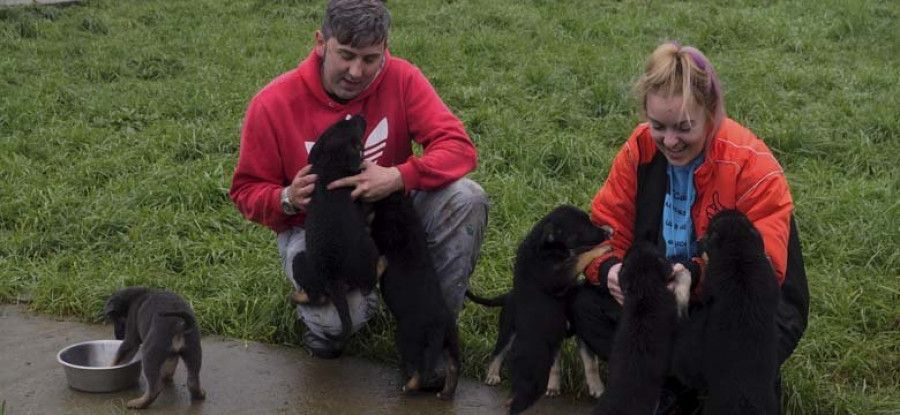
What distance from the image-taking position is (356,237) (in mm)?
4648

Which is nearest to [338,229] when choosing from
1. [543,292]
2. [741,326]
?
[543,292]

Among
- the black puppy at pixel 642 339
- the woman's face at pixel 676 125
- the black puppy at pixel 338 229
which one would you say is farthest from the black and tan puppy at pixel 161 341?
the woman's face at pixel 676 125

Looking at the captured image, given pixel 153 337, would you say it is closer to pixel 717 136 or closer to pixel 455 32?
pixel 717 136

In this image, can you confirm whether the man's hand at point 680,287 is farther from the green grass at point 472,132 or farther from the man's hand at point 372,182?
the man's hand at point 372,182

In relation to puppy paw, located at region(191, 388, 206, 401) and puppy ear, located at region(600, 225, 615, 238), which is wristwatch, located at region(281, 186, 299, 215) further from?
puppy ear, located at region(600, 225, 615, 238)

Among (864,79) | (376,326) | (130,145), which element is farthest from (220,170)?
(864,79)

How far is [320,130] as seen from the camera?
4973 mm

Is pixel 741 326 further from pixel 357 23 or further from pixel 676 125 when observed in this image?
pixel 357 23

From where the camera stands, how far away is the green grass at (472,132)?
5.48 metres

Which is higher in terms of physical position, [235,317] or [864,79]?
[864,79]

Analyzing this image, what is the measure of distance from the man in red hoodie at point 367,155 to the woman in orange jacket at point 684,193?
2.22 ft

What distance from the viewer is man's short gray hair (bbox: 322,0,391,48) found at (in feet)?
15.0

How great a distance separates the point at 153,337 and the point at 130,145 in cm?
409

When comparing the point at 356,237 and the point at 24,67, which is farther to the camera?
the point at 24,67
